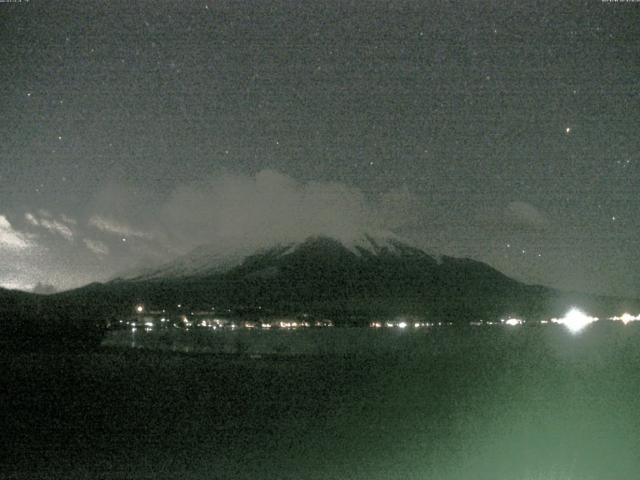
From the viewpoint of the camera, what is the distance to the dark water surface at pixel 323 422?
485 inches

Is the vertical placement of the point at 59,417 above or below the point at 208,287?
below

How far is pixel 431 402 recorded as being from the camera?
1994 centimetres

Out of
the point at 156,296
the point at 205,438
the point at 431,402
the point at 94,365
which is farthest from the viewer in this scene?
the point at 156,296

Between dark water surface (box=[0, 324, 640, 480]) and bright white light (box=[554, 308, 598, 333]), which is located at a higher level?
bright white light (box=[554, 308, 598, 333])

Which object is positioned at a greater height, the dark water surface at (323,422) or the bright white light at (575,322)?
the bright white light at (575,322)

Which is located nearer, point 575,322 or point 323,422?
point 323,422

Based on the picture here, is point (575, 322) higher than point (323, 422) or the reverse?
higher

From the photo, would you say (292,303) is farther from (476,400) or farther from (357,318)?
(476,400)

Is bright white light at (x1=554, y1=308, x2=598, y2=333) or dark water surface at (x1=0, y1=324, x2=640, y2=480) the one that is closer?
dark water surface at (x1=0, y1=324, x2=640, y2=480)

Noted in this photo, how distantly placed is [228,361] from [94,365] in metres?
6.00

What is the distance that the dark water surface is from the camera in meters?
12.3

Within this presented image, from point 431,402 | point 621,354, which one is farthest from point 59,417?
point 621,354

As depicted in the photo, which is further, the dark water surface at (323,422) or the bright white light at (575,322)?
the bright white light at (575,322)

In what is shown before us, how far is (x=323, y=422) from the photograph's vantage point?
16.9 meters
